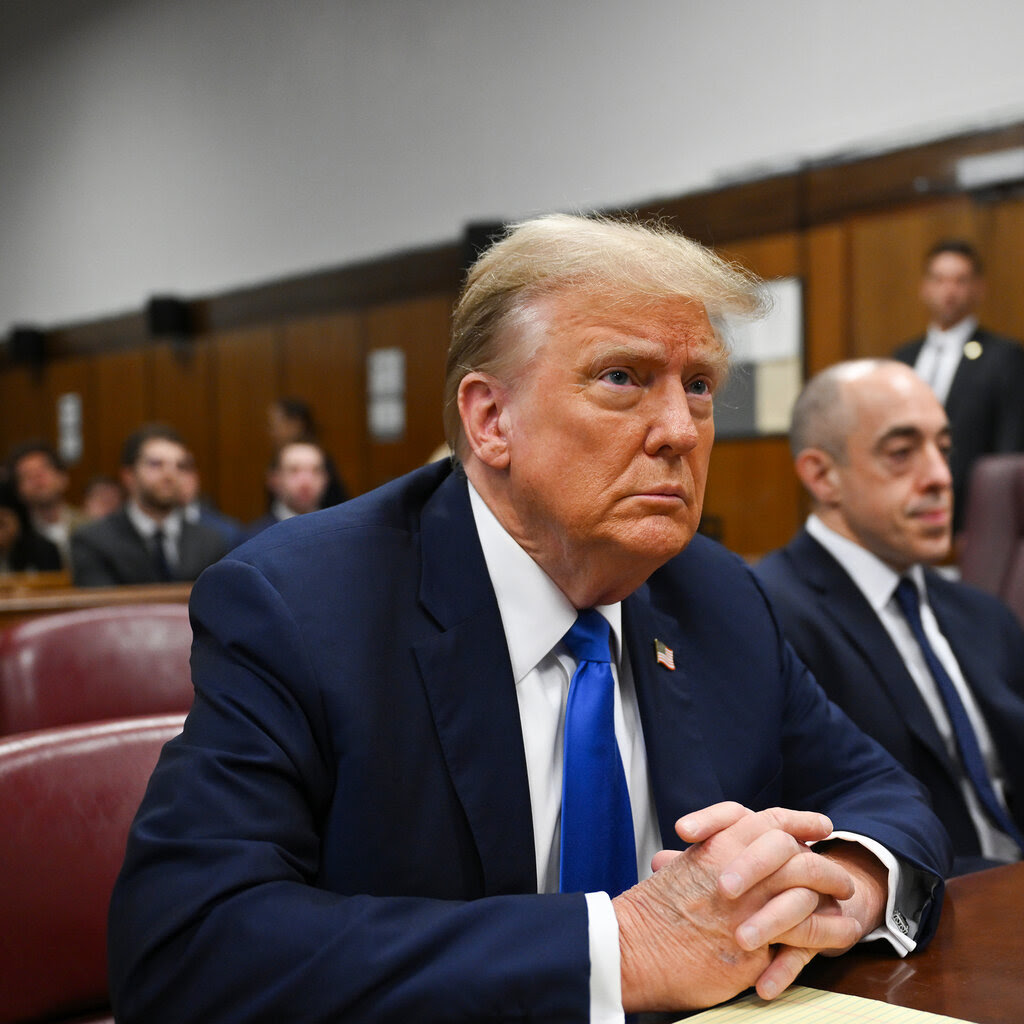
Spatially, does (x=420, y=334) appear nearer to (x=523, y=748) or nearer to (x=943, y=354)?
(x=943, y=354)

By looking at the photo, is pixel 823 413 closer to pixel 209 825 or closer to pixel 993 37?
pixel 209 825

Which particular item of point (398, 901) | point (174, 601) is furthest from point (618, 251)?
point (174, 601)

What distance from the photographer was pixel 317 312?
8836 millimetres

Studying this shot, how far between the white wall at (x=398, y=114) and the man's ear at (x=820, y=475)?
11.1 feet

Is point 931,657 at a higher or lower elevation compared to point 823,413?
lower

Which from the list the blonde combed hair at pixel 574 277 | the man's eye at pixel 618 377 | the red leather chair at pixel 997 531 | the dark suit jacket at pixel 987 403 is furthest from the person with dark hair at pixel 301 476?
the man's eye at pixel 618 377

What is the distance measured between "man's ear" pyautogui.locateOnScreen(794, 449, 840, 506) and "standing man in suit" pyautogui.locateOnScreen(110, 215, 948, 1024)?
102cm

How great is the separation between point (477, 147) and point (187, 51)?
127 inches

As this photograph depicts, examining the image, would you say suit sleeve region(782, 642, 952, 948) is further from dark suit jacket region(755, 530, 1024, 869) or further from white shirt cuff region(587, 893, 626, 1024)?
dark suit jacket region(755, 530, 1024, 869)

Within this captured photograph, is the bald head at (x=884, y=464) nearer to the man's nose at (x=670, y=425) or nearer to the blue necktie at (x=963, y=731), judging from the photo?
the blue necktie at (x=963, y=731)

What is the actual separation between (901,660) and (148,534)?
4.70m

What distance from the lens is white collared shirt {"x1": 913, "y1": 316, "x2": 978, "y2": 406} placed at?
5285 mm

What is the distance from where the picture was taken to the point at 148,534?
20.3ft

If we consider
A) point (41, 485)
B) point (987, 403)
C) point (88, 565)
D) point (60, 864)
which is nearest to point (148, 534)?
point (88, 565)
